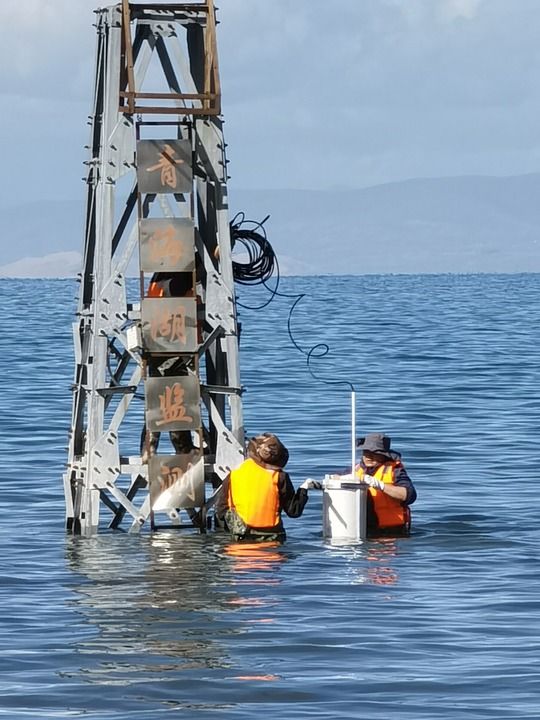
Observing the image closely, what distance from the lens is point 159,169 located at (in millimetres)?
18469

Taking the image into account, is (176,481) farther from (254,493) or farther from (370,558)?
(370,558)

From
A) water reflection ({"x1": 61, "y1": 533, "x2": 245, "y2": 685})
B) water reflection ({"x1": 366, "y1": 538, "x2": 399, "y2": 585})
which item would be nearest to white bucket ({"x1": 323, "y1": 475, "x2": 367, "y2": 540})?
water reflection ({"x1": 366, "y1": 538, "x2": 399, "y2": 585})

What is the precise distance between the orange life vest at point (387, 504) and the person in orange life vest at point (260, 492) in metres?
1.03

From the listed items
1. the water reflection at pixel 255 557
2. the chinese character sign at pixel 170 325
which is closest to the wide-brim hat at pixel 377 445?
the water reflection at pixel 255 557

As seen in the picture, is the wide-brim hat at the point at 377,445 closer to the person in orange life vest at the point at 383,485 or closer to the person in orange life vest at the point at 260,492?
the person in orange life vest at the point at 383,485

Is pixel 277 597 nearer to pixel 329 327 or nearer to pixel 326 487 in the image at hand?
pixel 326 487

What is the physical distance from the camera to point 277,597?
54.9 feet

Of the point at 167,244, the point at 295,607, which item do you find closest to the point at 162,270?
the point at 167,244

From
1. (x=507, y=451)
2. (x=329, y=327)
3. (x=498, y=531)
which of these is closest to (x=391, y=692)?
(x=498, y=531)

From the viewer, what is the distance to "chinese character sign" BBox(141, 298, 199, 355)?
18531mm

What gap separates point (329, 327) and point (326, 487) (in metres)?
67.6

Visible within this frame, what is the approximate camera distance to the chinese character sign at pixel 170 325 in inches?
730

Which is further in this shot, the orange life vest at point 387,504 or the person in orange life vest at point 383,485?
A: the orange life vest at point 387,504

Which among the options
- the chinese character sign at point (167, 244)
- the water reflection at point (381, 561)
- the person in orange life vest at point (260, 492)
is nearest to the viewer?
the water reflection at point (381, 561)
